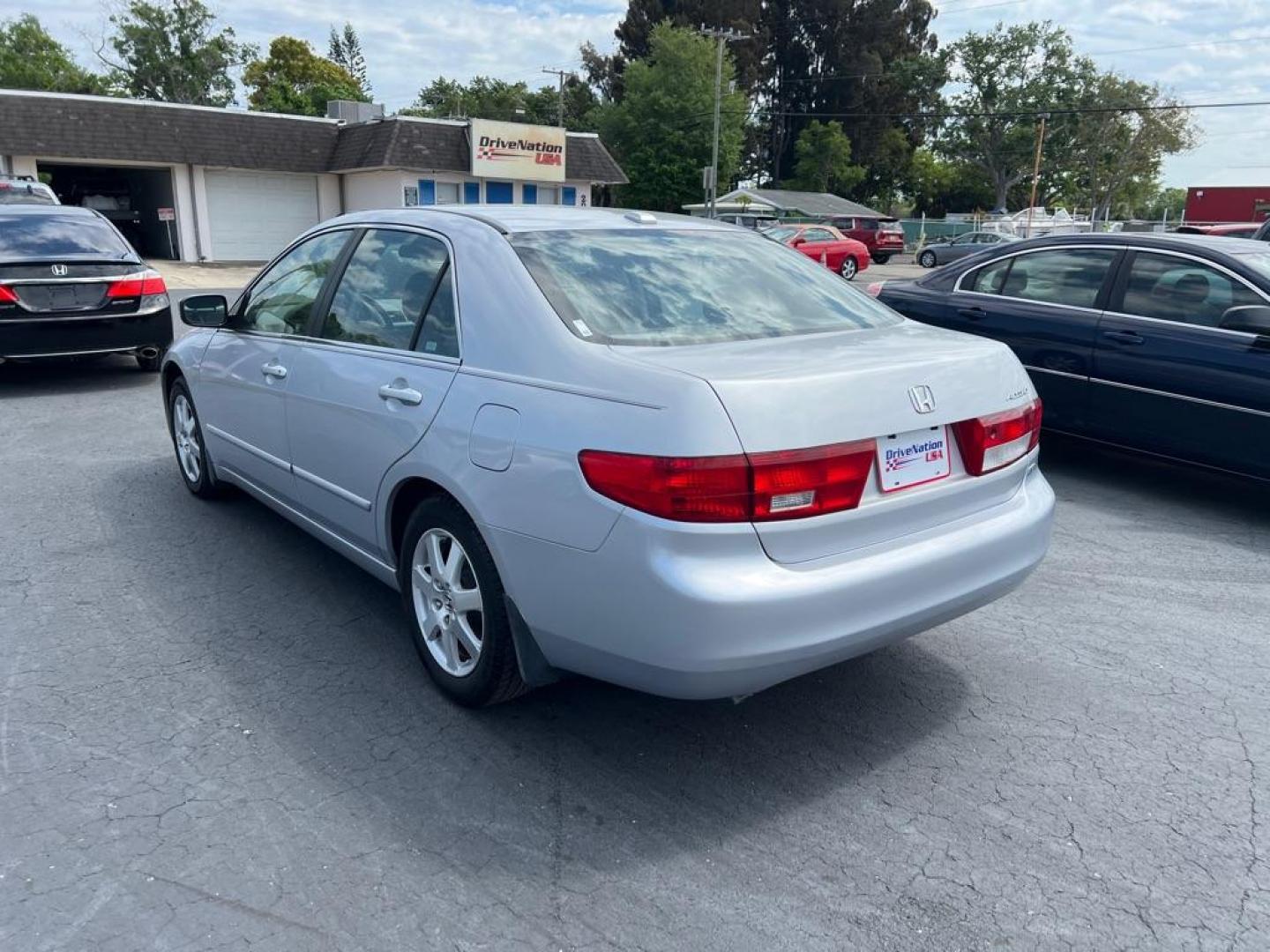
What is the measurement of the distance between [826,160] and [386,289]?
Answer: 233 feet

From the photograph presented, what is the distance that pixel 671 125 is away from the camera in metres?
57.7

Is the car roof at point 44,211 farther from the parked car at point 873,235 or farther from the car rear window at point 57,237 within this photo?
the parked car at point 873,235

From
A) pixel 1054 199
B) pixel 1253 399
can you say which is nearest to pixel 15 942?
pixel 1253 399

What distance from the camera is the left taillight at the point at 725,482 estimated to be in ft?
8.31

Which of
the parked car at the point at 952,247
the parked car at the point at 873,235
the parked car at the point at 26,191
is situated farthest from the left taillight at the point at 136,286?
the parked car at the point at 873,235

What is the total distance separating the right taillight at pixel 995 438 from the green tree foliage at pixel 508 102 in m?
71.1

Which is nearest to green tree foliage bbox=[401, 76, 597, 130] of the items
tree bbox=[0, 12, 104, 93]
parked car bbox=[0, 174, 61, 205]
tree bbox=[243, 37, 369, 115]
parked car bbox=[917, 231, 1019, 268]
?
tree bbox=[243, 37, 369, 115]

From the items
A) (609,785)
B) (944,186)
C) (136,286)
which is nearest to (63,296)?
(136,286)

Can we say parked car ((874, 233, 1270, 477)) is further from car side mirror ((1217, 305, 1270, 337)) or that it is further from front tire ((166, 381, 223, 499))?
front tire ((166, 381, 223, 499))

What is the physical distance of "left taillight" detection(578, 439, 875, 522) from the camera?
8.31 ft

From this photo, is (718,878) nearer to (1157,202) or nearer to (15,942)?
(15,942)

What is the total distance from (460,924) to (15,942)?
3.32ft

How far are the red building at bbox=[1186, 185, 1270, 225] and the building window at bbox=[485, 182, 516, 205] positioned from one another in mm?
38773

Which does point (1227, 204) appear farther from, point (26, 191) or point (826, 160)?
point (26, 191)
